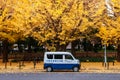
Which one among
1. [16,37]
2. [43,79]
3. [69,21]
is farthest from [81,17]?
[43,79]

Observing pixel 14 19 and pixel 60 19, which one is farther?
pixel 14 19

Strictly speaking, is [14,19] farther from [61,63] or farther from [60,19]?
[61,63]

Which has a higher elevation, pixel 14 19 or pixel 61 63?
pixel 14 19

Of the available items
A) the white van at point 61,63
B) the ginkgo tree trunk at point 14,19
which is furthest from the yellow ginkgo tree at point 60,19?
the white van at point 61,63

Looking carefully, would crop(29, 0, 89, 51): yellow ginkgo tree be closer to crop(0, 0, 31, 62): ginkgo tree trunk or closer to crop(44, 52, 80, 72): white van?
crop(0, 0, 31, 62): ginkgo tree trunk

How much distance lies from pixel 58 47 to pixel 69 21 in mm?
4157

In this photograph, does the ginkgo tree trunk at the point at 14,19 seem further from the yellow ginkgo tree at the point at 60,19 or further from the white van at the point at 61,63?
the white van at the point at 61,63

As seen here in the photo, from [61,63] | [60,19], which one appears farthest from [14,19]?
[61,63]

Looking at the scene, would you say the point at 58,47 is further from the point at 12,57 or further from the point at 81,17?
the point at 12,57

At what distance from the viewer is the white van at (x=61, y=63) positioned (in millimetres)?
34844

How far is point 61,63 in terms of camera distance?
3497 cm

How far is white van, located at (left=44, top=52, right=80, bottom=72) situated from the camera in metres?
34.8

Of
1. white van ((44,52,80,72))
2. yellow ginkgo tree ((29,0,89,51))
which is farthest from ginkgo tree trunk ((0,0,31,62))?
white van ((44,52,80,72))

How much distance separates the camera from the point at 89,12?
39.4 m
